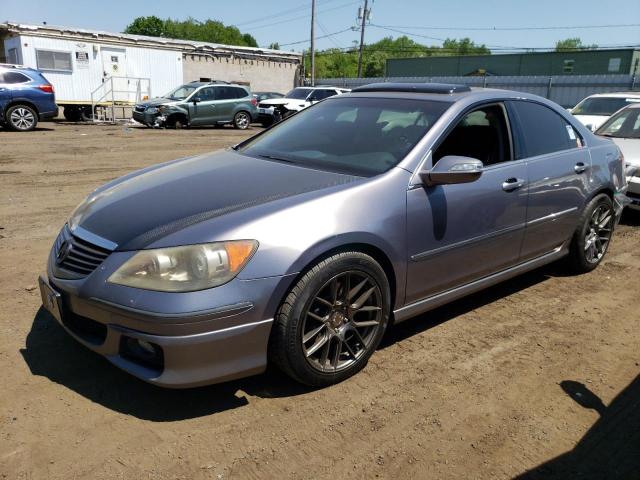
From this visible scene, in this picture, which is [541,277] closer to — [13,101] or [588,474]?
[588,474]

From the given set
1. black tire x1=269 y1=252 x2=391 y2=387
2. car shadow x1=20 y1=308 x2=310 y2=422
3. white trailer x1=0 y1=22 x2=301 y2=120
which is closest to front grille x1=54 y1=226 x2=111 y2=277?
car shadow x1=20 y1=308 x2=310 y2=422

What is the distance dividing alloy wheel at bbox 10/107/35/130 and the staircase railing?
5384 millimetres

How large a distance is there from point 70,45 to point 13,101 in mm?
7378

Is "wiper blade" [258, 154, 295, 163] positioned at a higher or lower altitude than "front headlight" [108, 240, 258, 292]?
higher

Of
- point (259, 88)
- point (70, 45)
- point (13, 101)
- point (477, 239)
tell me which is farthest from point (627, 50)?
point (477, 239)

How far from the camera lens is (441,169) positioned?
3.21 metres

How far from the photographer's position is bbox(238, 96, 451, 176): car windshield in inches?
134

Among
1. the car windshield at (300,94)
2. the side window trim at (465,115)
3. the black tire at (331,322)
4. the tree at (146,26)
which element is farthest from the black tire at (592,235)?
the tree at (146,26)

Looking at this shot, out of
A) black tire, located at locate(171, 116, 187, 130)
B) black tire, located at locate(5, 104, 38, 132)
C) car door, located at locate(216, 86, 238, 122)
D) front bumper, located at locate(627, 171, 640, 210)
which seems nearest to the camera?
front bumper, located at locate(627, 171, 640, 210)

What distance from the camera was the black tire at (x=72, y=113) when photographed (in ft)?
71.4

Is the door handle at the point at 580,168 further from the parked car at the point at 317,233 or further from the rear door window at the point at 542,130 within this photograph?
the rear door window at the point at 542,130

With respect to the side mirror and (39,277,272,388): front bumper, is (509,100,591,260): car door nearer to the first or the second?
the side mirror

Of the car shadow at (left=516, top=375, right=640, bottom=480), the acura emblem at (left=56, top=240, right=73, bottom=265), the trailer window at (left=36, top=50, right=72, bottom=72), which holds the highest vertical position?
the trailer window at (left=36, top=50, right=72, bottom=72)

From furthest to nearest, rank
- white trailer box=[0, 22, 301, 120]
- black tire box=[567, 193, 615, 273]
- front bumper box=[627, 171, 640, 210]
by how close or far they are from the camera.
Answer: white trailer box=[0, 22, 301, 120] < front bumper box=[627, 171, 640, 210] < black tire box=[567, 193, 615, 273]
